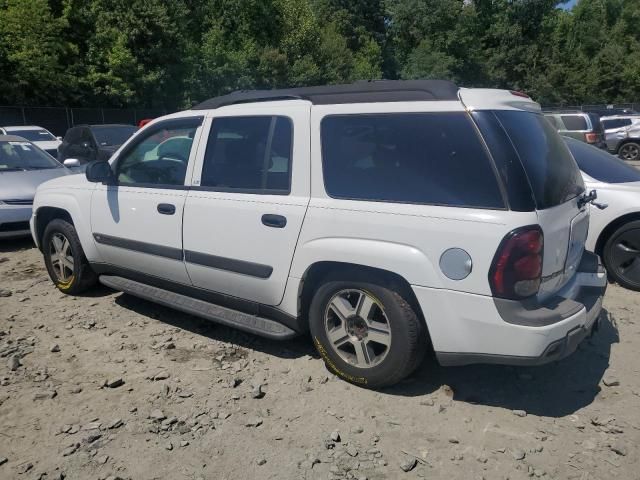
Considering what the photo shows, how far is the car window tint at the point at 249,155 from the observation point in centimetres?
385

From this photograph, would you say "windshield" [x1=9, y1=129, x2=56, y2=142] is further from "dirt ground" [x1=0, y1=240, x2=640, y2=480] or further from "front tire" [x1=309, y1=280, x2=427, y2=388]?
"front tire" [x1=309, y1=280, x2=427, y2=388]

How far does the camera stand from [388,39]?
58375 millimetres

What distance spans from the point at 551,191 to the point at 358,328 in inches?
55.0

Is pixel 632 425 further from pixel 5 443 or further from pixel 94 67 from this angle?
pixel 94 67

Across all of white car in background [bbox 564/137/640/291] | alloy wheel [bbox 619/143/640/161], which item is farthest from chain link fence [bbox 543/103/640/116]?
white car in background [bbox 564/137/640/291]

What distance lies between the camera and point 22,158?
347 inches

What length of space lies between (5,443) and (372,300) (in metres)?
2.19

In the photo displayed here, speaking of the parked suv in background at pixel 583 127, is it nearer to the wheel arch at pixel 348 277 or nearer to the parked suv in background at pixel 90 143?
the parked suv in background at pixel 90 143

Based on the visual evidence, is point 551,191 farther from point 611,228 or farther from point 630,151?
point 630,151

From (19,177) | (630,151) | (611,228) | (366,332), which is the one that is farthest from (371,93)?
(630,151)

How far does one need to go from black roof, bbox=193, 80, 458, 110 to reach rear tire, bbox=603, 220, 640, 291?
3047 mm

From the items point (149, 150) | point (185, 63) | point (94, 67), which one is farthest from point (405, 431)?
point (185, 63)

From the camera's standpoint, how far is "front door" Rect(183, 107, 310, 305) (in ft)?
12.3

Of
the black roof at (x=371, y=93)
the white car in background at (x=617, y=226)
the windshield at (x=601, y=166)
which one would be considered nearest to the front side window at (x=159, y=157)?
the black roof at (x=371, y=93)
